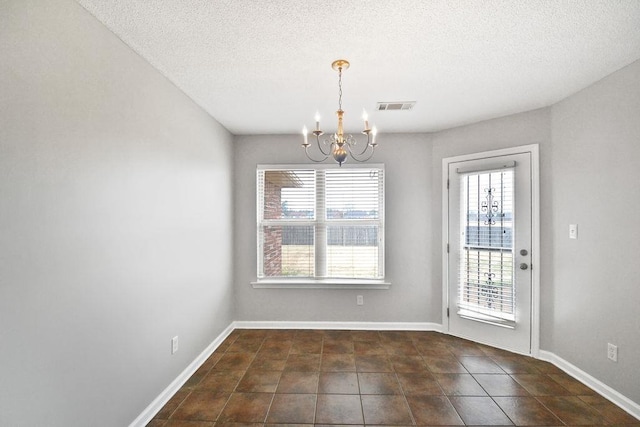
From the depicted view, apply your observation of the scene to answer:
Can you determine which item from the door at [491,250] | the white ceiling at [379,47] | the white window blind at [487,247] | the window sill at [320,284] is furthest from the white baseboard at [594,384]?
the white ceiling at [379,47]

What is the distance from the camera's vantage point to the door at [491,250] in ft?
10.5

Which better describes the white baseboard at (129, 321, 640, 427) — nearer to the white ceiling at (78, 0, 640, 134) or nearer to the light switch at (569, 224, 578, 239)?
the light switch at (569, 224, 578, 239)

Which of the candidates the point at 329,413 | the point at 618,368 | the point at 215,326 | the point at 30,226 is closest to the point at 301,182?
the point at 215,326

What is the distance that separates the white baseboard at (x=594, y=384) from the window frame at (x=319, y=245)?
172 cm

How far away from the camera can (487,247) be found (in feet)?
11.2

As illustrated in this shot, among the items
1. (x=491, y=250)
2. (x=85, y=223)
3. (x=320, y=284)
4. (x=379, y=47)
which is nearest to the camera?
(x=85, y=223)

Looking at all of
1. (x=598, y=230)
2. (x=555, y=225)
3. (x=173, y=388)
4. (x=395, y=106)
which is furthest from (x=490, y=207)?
(x=173, y=388)

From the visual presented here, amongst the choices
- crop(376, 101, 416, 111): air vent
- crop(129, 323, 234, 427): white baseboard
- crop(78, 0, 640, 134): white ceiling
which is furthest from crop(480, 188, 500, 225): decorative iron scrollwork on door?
crop(129, 323, 234, 427): white baseboard

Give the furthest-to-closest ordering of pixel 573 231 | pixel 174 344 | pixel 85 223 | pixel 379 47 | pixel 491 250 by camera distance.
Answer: pixel 491 250
pixel 573 231
pixel 174 344
pixel 379 47
pixel 85 223

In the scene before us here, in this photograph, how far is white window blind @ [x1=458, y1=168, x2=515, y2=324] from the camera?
3291 mm

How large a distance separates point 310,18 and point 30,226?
169 centimetres

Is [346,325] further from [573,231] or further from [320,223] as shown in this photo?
[573,231]

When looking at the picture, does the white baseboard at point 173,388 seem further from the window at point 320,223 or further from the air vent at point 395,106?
the air vent at point 395,106

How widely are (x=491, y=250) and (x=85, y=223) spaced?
355 cm
